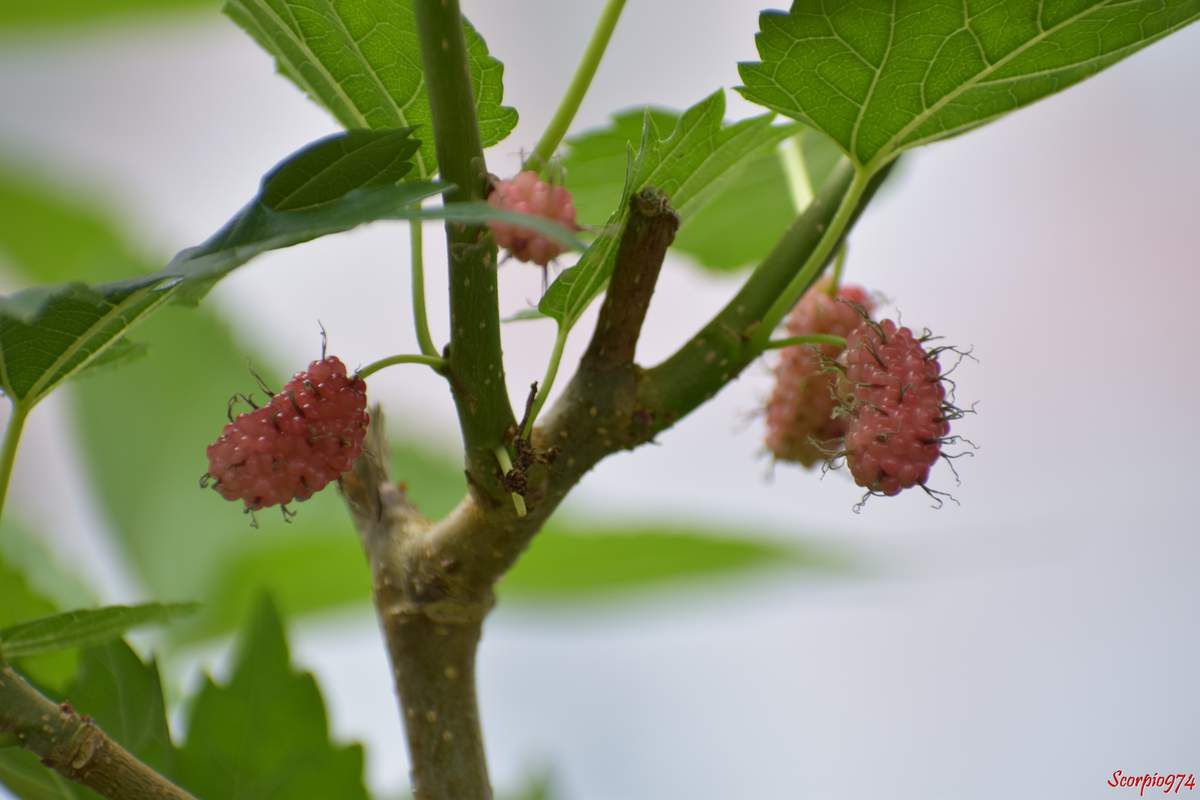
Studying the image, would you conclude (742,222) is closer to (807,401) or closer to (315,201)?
(807,401)

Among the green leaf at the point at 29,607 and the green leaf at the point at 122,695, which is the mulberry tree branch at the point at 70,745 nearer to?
the green leaf at the point at 122,695

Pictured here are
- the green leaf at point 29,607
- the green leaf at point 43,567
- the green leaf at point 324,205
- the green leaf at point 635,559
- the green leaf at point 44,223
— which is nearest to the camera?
the green leaf at point 324,205

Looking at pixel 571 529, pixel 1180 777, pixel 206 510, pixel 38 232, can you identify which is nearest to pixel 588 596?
pixel 571 529

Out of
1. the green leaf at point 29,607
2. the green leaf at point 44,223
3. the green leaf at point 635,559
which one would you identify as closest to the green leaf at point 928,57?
the green leaf at point 29,607

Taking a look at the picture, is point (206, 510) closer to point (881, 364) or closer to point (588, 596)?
point (588, 596)

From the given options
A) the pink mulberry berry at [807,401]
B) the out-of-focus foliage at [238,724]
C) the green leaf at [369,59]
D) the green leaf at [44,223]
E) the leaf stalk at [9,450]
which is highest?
the green leaf at [44,223]

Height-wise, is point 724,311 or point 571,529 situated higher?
point 571,529
